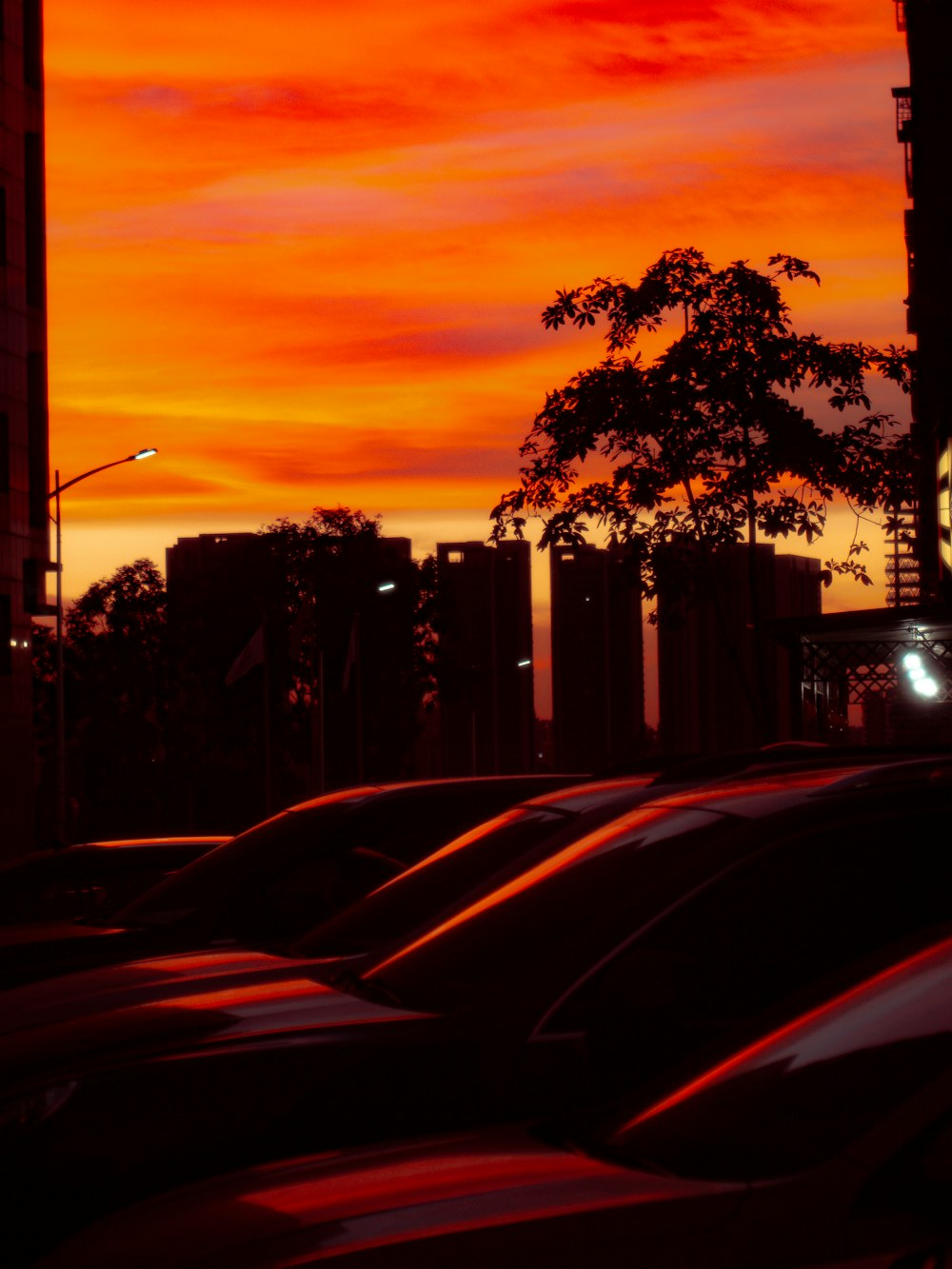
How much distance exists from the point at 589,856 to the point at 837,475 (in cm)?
1788

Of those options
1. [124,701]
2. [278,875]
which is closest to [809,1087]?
[278,875]

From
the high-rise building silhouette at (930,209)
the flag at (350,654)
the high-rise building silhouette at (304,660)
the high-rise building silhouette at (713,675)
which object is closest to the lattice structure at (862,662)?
the high-rise building silhouette at (930,209)

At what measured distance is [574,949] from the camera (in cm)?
457

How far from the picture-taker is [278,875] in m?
7.74

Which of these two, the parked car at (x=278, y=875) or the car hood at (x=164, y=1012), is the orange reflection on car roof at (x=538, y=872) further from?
the parked car at (x=278, y=875)

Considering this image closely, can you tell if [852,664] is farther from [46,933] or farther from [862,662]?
[46,933]

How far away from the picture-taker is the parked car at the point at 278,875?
7461mm

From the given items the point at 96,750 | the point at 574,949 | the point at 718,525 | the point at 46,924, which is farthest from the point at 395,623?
the point at 574,949

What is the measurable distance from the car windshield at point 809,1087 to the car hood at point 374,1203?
0.40 feet

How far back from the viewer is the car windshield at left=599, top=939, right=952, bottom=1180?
2963 millimetres

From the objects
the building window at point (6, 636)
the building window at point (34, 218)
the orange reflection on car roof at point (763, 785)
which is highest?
the building window at point (34, 218)

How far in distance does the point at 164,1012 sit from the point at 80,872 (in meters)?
5.24

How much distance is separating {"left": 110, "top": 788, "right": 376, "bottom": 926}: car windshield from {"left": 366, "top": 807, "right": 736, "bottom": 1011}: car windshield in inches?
101

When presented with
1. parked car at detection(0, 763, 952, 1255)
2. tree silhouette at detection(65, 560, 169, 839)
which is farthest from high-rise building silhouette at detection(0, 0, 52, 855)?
parked car at detection(0, 763, 952, 1255)
